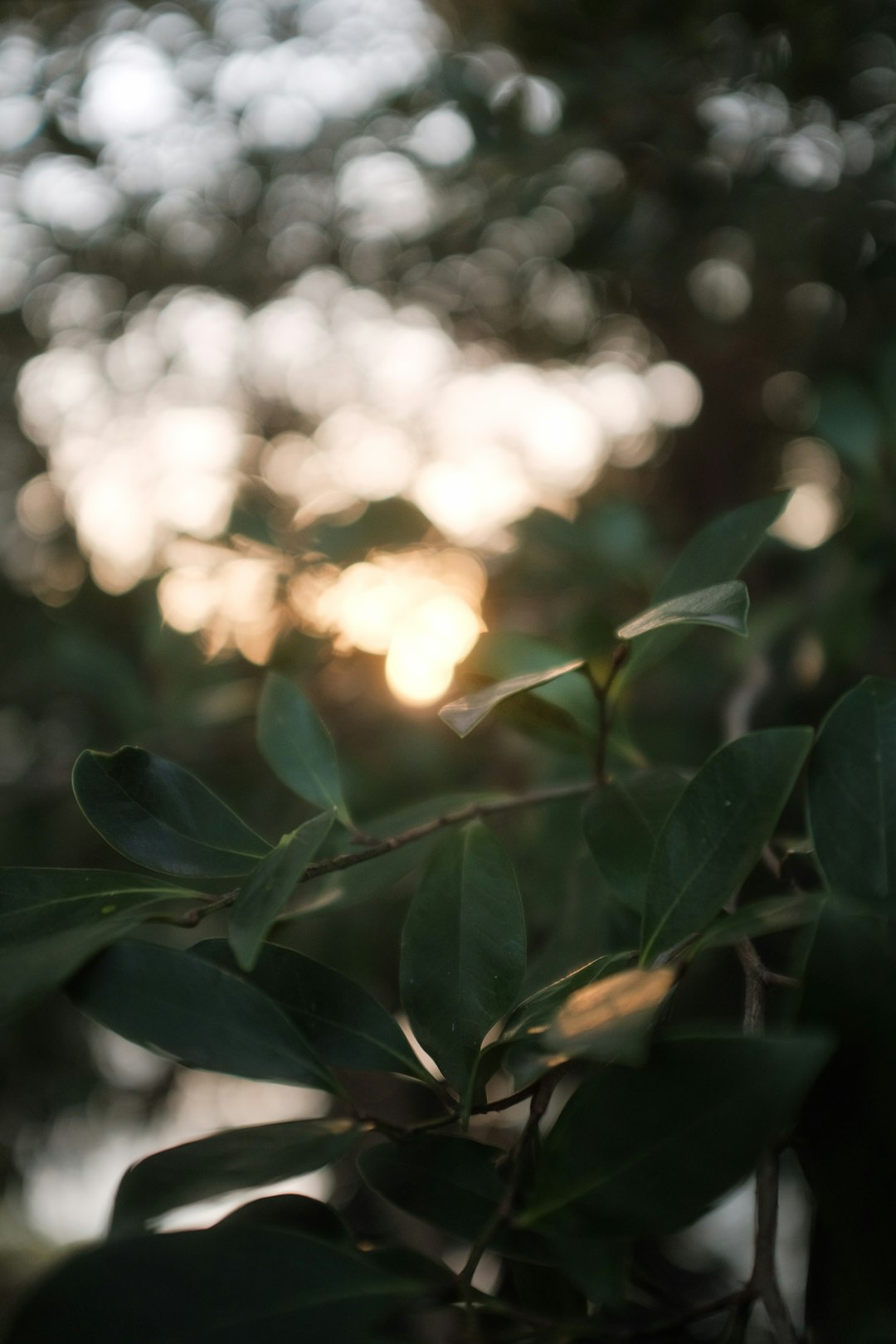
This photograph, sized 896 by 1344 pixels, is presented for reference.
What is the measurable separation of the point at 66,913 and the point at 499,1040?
11 cm

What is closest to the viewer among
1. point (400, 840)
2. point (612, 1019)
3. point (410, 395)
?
point (612, 1019)

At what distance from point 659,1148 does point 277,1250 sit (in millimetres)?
72

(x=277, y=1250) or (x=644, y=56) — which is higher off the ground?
(x=644, y=56)

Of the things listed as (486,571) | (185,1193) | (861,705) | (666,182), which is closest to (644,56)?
(666,182)

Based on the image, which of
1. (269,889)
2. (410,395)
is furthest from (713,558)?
(410,395)

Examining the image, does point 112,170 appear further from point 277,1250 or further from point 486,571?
point 277,1250

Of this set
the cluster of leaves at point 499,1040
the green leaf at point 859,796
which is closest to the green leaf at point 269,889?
the cluster of leaves at point 499,1040

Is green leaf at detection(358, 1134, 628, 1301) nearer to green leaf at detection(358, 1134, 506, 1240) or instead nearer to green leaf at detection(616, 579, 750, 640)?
green leaf at detection(358, 1134, 506, 1240)

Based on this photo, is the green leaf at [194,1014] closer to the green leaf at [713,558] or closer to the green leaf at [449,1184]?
the green leaf at [449,1184]

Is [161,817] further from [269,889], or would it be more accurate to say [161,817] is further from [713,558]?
[713,558]

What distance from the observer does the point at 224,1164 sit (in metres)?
0.19

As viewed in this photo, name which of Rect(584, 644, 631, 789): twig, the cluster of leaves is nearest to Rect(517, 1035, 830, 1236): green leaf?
the cluster of leaves

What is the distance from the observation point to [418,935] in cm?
24

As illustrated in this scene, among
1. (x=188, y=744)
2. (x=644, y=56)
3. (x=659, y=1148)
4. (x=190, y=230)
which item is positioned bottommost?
(x=188, y=744)
